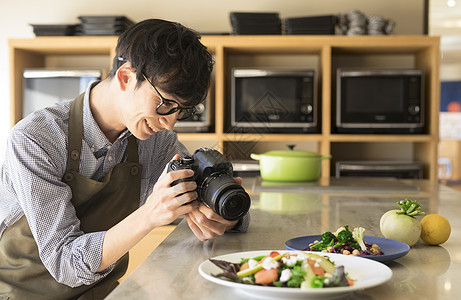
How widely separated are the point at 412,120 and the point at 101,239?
2.51 m

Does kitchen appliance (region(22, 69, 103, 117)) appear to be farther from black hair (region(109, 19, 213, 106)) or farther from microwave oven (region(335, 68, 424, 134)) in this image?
black hair (region(109, 19, 213, 106))

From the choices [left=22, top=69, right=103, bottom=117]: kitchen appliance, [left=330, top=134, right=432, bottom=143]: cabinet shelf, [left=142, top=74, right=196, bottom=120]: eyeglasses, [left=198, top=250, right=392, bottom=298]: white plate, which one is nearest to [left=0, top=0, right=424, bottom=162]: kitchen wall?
[left=22, top=69, right=103, bottom=117]: kitchen appliance

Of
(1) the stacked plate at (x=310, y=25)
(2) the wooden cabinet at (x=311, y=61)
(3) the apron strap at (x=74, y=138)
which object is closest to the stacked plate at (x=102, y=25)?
(2) the wooden cabinet at (x=311, y=61)

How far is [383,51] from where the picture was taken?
11.2ft

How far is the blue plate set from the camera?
0.87 meters

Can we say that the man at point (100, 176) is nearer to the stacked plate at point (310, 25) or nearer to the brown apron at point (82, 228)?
the brown apron at point (82, 228)

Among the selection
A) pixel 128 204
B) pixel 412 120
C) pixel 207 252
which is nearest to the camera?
pixel 207 252

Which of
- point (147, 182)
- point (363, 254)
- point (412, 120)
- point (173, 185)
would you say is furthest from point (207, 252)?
point (412, 120)

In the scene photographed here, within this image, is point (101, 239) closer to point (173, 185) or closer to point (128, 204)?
point (173, 185)

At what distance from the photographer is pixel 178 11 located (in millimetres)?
3631

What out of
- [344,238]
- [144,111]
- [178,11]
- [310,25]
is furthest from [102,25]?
[344,238]

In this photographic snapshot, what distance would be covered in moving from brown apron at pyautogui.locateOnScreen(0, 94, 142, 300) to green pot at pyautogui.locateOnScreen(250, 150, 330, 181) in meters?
0.90

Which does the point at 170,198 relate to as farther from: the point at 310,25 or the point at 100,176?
the point at 310,25

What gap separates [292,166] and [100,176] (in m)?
0.97
